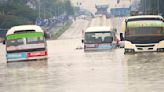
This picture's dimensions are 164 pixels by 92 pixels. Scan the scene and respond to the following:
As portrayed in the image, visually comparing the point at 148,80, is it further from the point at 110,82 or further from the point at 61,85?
the point at 61,85

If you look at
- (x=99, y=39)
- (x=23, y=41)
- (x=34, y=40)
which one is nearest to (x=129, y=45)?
(x=34, y=40)

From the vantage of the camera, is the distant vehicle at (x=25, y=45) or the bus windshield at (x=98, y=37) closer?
the distant vehicle at (x=25, y=45)

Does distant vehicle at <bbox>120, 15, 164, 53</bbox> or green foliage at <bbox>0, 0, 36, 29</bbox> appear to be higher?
distant vehicle at <bbox>120, 15, 164, 53</bbox>

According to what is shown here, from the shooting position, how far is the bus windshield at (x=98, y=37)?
49.1 metres

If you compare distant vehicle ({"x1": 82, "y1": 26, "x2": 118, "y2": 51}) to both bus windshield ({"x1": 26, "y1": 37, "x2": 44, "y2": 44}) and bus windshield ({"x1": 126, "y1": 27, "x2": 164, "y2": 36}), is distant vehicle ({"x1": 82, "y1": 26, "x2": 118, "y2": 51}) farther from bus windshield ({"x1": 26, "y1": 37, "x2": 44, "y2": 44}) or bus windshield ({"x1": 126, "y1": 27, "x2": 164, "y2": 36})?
bus windshield ({"x1": 26, "y1": 37, "x2": 44, "y2": 44})

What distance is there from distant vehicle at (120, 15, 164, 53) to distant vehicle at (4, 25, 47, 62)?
4.99 m

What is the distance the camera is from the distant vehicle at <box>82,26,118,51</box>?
160 feet

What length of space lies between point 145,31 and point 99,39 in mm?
13488

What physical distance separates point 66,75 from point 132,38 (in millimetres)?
13864

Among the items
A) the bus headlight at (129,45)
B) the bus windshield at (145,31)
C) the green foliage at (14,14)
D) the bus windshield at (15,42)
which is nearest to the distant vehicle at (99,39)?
the bus windshield at (145,31)

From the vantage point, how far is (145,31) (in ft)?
117

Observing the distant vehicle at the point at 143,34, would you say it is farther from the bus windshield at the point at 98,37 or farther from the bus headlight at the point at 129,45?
the bus windshield at the point at 98,37

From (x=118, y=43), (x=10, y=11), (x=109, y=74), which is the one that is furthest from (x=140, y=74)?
(x=10, y=11)

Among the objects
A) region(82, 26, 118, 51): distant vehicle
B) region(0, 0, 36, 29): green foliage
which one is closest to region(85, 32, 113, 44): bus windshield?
region(82, 26, 118, 51): distant vehicle
